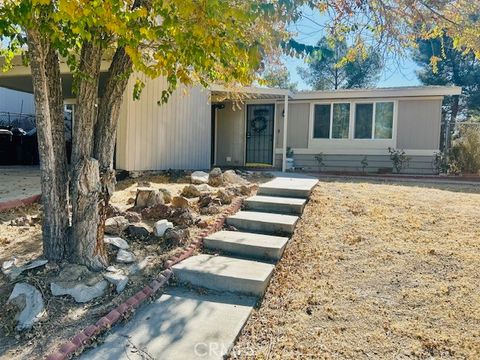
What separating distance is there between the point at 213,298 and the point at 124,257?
1001mm

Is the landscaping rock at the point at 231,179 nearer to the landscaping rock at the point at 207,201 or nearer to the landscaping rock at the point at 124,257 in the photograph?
the landscaping rock at the point at 207,201

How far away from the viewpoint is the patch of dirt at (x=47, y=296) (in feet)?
8.09

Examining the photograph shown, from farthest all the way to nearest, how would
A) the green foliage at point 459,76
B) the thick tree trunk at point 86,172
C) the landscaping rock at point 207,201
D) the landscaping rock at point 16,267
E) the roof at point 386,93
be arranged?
the green foliage at point 459,76
the roof at point 386,93
the landscaping rock at point 207,201
the thick tree trunk at point 86,172
the landscaping rock at point 16,267

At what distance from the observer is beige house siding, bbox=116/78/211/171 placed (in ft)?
26.8

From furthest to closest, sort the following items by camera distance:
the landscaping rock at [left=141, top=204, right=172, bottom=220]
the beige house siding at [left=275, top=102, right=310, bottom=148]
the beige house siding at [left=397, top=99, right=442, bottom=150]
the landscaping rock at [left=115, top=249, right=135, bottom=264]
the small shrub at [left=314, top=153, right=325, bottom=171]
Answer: the beige house siding at [left=275, top=102, right=310, bottom=148], the small shrub at [left=314, top=153, right=325, bottom=171], the beige house siding at [left=397, top=99, right=442, bottom=150], the landscaping rock at [left=141, top=204, right=172, bottom=220], the landscaping rock at [left=115, top=249, right=135, bottom=264]

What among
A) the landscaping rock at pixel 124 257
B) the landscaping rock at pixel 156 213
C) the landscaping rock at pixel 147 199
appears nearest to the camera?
the landscaping rock at pixel 124 257

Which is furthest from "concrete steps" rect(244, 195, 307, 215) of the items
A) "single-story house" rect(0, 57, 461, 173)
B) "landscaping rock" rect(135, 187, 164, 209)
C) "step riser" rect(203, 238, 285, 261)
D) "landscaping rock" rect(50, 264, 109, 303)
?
"single-story house" rect(0, 57, 461, 173)

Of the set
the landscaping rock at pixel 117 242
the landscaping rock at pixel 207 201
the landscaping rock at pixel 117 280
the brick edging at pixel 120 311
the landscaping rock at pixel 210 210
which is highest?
the landscaping rock at pixel 207 201

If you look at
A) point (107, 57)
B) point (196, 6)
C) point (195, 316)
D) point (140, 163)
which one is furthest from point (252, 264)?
point (140, 163)

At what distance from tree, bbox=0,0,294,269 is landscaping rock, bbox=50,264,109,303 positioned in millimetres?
123

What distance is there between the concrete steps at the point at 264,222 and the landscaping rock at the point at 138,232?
1.14 metres

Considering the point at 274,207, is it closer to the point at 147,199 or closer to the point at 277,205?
the point at 277,205

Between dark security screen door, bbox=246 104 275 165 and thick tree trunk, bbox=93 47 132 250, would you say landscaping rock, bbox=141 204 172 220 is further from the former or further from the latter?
dark security screen door, bbox=246 104 275 165

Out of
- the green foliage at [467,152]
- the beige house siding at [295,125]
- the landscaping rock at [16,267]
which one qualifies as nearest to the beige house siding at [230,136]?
the beige house siding at [295,125]
